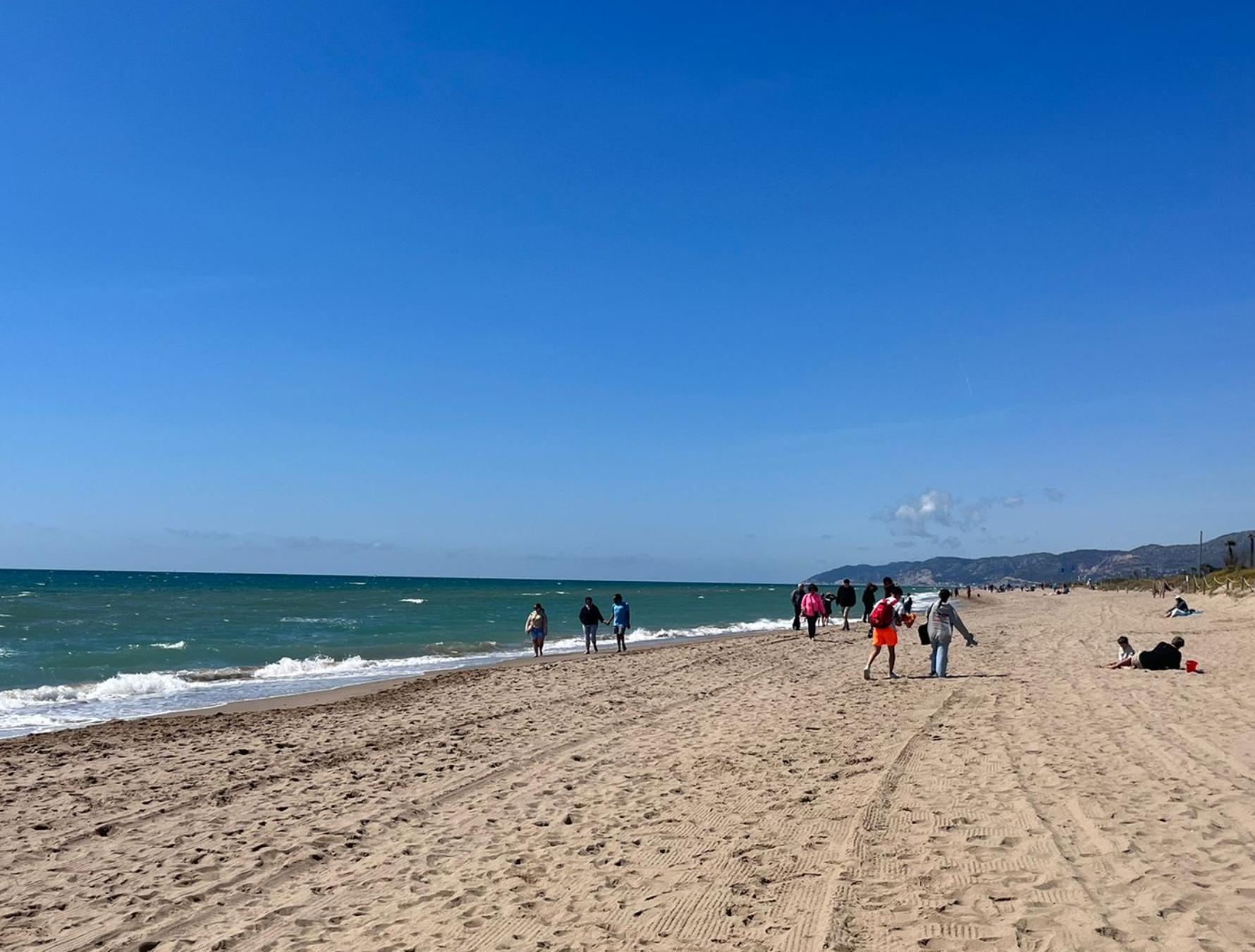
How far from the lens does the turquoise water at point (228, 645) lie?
17.3m

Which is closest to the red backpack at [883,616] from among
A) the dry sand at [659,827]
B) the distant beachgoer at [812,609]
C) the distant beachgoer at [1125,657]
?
the dry sand at [659,827]

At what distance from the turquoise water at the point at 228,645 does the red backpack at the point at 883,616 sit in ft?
36.6

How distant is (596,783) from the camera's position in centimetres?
795

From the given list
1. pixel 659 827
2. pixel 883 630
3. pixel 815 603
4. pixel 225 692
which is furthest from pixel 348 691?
pixel 815 603

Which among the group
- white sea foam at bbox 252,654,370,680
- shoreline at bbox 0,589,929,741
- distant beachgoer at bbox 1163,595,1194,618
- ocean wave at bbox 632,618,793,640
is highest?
distant beachgoer at bbox 1163,595,1194,618

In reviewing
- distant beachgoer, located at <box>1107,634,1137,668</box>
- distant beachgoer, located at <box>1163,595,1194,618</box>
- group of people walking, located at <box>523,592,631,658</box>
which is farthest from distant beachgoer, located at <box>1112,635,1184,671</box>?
distant beachgoer, located at <box>1163,595,1194,618</box>

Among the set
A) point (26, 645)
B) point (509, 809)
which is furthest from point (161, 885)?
point (26, 645)

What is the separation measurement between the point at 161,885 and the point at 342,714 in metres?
7.44

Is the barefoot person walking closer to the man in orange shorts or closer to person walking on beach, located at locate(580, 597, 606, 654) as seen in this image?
person walking on beach, located at locate(580, 597, 606, 654)

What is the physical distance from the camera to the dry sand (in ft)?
15.4

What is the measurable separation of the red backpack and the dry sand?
1896 millimetres

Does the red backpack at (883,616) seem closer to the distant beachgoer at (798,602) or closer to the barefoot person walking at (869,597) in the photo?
the barefoot person walking at (869,597)

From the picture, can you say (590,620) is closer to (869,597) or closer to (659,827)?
(869,597)

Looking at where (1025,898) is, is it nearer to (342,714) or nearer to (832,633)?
(342,714)
